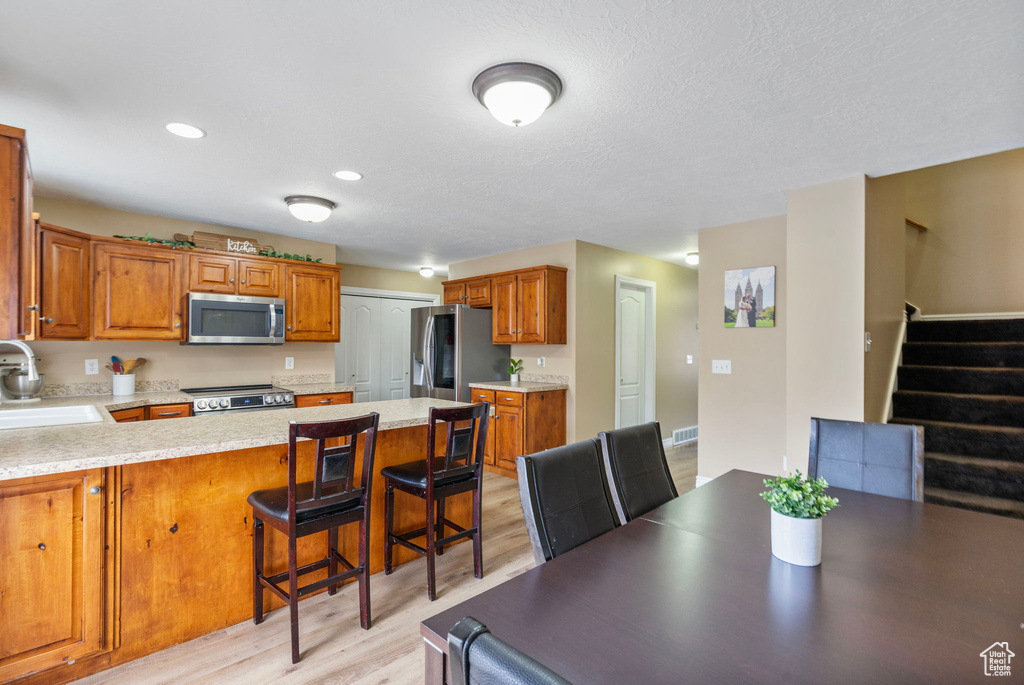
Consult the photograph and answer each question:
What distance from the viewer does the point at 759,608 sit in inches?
39.7

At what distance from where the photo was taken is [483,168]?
2.93 meters

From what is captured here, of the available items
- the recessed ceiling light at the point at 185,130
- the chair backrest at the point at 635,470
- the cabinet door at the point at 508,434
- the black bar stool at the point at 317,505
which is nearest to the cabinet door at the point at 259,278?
the recessed ceiling light at the point at 185,130

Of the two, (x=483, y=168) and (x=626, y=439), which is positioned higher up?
(x=483, y=168)

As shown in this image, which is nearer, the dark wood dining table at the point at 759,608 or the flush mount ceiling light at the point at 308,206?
the dark wood dining table at the point at 759,608

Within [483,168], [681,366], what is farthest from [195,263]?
[681,366]

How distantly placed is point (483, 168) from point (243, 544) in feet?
7.82

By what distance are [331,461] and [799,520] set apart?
1669 millimetres

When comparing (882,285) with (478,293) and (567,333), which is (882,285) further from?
(478,293)

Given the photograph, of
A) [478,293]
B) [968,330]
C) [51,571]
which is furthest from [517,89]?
[968,330]

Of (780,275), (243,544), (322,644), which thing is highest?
(780,275)

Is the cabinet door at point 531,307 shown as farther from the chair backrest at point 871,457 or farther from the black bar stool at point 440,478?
the chair backrest at point 871,457

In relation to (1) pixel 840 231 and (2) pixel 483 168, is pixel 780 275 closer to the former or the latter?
(1) pixel 840 231

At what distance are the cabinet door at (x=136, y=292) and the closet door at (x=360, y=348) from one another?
240 cm

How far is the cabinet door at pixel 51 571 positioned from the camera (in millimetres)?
1666
